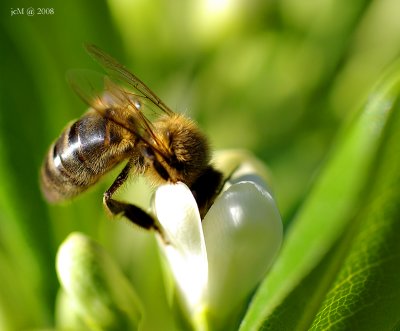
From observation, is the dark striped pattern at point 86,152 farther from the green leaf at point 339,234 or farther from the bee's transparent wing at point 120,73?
the green leaf at point 339,234

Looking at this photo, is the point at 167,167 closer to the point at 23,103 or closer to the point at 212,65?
the point at 23,103

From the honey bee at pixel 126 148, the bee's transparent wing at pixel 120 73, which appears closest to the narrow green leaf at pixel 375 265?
the honey bee at pixel 126 148

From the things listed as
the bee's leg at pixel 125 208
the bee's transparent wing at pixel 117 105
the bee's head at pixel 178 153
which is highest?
the bee's transparent wing at pixel 117 105

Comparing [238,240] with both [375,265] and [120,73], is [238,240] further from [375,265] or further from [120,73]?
[120,73]

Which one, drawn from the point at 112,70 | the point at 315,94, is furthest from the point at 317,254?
the point at 315,94

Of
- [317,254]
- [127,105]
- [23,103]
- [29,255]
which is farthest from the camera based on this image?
[23,103]

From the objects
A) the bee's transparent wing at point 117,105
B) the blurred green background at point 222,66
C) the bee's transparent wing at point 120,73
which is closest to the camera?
the bee's transparent wing at point 117,105
